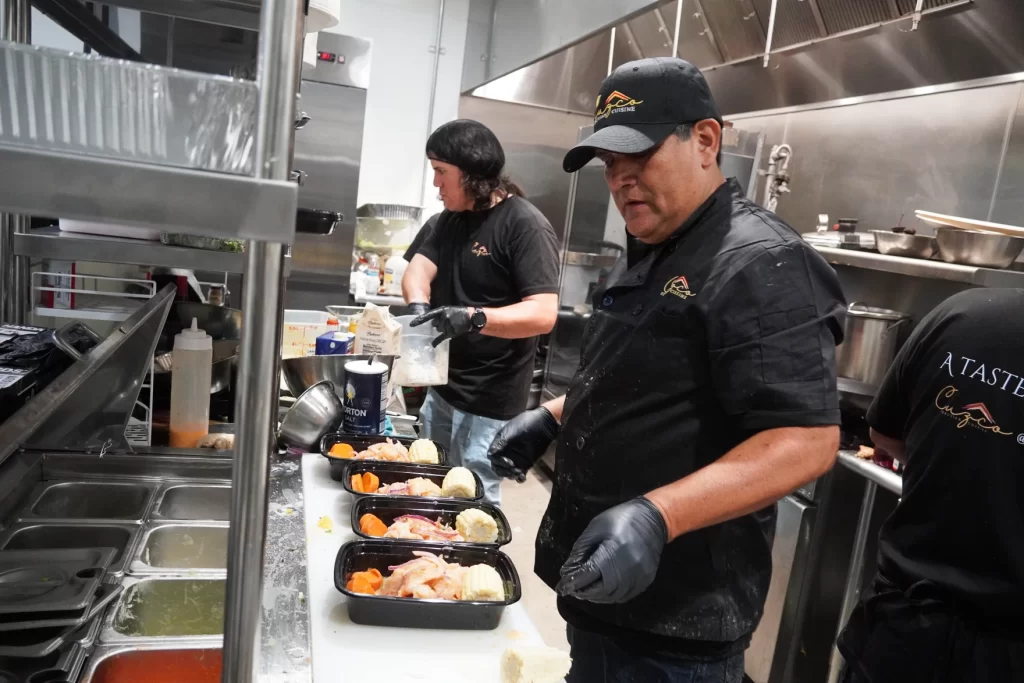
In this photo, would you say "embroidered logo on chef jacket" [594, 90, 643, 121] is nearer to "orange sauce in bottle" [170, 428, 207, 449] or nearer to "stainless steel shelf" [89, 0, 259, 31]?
"stainless steel shelf" [89, 0, 259, 31]

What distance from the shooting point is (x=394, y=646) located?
1.15 metres

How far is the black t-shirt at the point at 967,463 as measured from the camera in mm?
1453

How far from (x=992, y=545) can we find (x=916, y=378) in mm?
405

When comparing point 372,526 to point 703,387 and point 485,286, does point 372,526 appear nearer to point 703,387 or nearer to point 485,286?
point 703,387

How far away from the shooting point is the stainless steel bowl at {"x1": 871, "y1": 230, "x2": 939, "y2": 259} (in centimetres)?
247

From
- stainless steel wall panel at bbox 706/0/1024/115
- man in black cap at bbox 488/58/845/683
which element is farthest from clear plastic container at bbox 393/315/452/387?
stainless steel wall panel at bbox 706/0/1024/115

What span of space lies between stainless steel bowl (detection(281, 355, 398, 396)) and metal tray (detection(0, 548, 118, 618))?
3.05 ft

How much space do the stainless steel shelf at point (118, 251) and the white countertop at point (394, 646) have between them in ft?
2.14

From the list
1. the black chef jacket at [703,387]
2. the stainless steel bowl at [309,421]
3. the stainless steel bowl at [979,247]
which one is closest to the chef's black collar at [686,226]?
the black chef jacket at [703,387]

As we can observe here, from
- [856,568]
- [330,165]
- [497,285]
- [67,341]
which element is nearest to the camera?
[67,341]

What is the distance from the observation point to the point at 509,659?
1077mm

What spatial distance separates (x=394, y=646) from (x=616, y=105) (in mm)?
1045

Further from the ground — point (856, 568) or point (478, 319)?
point (478, 319)

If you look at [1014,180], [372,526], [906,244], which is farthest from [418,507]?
[1014,180]
